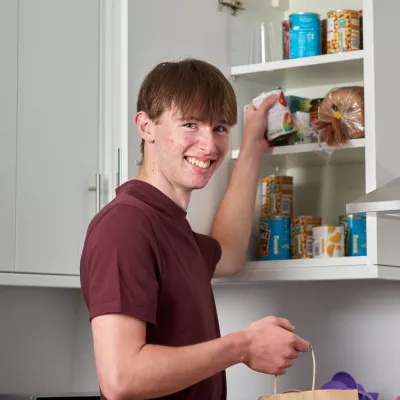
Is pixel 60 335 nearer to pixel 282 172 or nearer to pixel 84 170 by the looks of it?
pixel 84 170

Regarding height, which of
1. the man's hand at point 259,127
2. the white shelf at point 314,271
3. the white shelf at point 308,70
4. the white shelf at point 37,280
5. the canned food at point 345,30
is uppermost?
the canned food at point 345,30

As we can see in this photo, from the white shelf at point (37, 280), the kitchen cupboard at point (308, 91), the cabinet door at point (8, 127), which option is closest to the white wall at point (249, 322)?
the kitchen cupboard at point (308, 91)

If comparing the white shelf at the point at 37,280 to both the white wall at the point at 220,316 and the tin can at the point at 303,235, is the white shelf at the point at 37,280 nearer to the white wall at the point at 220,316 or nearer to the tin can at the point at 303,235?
the white wall at the point at 220,316

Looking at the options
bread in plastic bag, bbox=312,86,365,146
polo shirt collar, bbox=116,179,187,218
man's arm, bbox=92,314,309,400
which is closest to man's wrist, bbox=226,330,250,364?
man's arm, bbox=92,314,309,400

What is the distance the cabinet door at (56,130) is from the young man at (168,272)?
11.8 inches

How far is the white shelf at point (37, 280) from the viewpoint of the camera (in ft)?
6.72

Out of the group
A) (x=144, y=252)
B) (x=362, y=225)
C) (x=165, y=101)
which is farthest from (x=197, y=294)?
(x=362, y=225)

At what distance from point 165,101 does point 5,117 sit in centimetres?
42

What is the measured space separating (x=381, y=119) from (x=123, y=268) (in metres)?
0.74

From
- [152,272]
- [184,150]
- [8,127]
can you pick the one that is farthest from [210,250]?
[8,127]

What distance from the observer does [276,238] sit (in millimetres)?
2193

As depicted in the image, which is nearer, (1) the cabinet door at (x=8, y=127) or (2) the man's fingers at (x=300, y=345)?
(2) the man's fingers at (x=300, y=345)

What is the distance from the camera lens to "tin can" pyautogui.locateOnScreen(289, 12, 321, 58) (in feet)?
7.21

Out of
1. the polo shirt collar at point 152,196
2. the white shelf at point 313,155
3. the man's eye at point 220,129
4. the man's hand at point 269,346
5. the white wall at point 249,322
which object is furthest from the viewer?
the white wall at point 249,322
